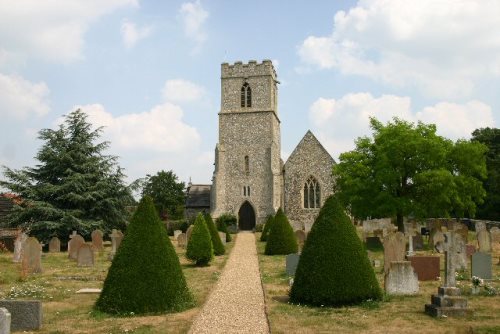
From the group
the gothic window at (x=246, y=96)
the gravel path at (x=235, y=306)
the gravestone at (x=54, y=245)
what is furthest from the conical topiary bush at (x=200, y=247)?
the gothic window at (x=246, y=96)

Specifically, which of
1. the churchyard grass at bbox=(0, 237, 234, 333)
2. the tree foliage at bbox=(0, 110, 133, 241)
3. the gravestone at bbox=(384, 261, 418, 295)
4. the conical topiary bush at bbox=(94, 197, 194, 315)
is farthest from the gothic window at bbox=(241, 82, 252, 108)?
the conical topiary bush at bbox=(94, 197, 194, 315)

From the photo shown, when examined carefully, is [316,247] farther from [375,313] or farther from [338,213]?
[375,313]

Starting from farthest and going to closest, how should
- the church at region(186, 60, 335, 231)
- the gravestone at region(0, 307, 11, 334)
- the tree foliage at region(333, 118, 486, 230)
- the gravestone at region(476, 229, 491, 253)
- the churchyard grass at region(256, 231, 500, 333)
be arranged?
the church at region(186, 60, 335, 231), the tree foliage at region(333, 118, 486, 230), the gravestone at region(476, 229, 491, 253), the churchyard grass at region(256, 231, 500, 333), the gravestone at region(0, 307, 11, 334)

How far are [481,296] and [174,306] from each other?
275 inches

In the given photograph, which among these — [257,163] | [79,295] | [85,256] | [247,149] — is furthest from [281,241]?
[247,149]

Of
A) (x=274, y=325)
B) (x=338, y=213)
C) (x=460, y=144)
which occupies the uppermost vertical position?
(x=460, y=144)

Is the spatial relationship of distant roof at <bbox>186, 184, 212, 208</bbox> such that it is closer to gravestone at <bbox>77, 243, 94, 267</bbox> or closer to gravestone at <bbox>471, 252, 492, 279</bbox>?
gravestone at <bbox>77, 243, 94, 267</bbox>

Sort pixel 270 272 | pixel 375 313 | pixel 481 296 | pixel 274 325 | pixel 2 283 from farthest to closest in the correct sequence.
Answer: pixel 270 272
pixel 2 283
pixel 481 296
pixel 375 313
pixel 274 325

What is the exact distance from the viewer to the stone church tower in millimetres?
41094

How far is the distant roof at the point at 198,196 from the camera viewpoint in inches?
1834

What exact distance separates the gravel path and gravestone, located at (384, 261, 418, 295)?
303 cm

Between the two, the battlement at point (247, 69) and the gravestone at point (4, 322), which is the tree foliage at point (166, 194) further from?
Result: the gravestone at point (4, 322)

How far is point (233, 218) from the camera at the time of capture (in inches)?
1599

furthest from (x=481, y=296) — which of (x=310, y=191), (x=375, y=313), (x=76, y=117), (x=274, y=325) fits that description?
(x=310, y=191)
